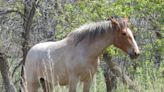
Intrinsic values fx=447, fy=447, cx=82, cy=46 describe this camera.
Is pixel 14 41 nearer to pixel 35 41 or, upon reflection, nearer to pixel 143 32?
pixel 35 41

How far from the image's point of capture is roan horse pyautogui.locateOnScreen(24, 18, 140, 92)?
598cm

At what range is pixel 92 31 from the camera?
6156mm

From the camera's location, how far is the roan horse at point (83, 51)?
236 inches

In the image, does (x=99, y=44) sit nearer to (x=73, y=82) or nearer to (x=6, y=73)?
(x=73, y=82)

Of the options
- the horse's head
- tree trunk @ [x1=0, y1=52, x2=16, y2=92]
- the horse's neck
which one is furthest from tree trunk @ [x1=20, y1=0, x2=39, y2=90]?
the horse's head

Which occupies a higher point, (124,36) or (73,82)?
(124,36)

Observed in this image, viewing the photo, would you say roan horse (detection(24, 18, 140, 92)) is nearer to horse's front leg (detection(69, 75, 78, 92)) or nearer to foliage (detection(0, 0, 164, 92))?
horse's front leg (detection(69, 75, 78, 92))

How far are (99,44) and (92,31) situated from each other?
20 centimetres

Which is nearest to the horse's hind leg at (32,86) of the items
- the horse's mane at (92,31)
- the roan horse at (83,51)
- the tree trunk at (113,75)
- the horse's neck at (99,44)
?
the roan horse at (83,51)

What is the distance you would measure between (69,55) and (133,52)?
0.89m

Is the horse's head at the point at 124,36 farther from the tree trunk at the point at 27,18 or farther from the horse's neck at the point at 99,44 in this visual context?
the tree trunk at the point at 27,18

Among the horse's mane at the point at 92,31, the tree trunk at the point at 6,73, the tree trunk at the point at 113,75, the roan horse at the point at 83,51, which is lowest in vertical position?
the tree trunk at the point at 113,75

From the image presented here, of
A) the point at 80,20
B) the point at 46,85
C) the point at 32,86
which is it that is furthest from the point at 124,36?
the point at 80,20

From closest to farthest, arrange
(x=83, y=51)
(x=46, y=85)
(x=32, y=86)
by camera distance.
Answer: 1. (x=83, y=51)
2. (x=46, y=85)
3. (x=32, y=86)
